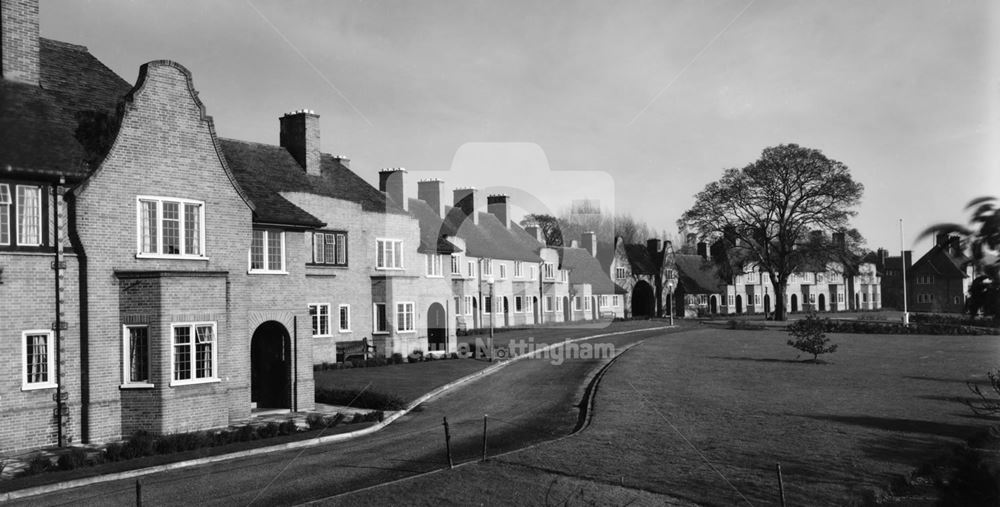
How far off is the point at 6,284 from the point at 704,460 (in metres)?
17.9

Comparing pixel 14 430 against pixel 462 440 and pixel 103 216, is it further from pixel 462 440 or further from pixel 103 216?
pixel 462 440

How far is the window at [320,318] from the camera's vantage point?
1407 inches

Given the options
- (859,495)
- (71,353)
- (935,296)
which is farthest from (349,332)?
(935,296)

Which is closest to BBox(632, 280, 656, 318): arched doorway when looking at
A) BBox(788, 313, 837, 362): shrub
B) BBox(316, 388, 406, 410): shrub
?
BBox(788, 313, 837, 362): shrub

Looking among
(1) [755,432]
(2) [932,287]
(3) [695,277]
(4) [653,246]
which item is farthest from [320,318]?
(2) [932,287]

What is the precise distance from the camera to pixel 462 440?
18984 millimetres

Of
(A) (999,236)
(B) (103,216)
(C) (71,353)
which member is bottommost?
(C) (71,353)

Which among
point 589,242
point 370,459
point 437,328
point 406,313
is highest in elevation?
point 589,242

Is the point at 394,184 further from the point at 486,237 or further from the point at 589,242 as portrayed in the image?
the point at 589,242

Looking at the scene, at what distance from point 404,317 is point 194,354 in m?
20.4

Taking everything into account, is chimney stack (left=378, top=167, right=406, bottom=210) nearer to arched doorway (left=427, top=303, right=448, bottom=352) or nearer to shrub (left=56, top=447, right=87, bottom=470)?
arched doorway (left=427, top=303, right=448, bottom=352)

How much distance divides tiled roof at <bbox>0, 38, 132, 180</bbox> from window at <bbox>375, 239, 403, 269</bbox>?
18351mm

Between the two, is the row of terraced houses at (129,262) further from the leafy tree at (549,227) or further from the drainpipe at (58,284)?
the leafy tree at (549,227)

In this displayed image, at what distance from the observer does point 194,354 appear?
20859 mm
